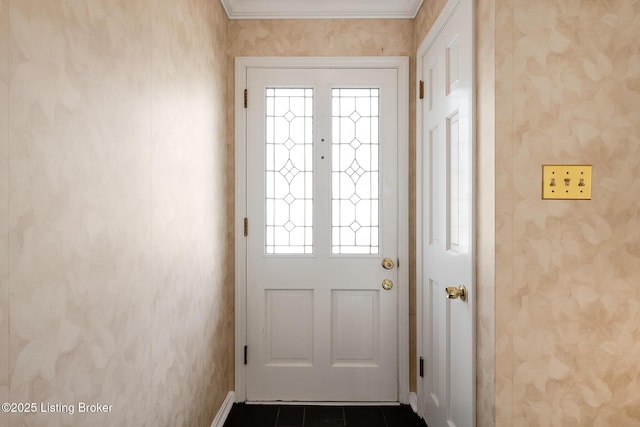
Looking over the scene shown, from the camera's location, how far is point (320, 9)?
Answer: 8.85ft

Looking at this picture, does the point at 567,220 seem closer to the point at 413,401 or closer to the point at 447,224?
the point at 447,224

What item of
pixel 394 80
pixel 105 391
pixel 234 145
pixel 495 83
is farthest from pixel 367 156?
pixel 105 391

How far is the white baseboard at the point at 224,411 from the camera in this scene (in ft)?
8.04

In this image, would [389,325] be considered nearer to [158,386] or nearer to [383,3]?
[158,386]

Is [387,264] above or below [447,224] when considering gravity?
below

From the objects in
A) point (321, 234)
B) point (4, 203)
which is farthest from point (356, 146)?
point (4, 203)

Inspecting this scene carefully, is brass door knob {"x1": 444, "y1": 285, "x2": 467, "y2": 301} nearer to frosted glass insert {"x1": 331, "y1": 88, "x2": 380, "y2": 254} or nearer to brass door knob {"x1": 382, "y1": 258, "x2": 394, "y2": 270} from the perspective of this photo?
brass door knob {"x1": 382, "y1": 258, "x2": 394, "y2": 270}

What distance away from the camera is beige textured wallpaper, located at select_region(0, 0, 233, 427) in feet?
2.84

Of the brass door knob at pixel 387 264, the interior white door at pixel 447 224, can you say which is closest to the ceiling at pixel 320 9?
the interior white door at pixel 447 224

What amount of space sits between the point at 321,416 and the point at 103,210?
1975mm

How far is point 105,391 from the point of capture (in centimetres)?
121

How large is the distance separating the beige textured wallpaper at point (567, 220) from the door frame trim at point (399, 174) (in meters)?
1.17

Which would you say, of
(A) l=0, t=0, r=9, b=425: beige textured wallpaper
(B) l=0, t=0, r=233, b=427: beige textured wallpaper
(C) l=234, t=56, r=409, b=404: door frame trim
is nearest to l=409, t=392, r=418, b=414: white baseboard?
(C) l=234, t=56, r=409, b=404: door frame trim

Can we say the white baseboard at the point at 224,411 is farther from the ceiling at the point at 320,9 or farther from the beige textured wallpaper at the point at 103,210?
the ceiling at the point at 320,9
